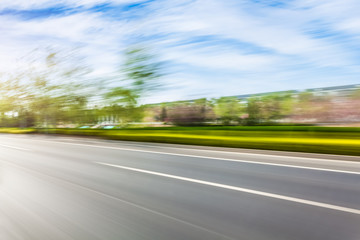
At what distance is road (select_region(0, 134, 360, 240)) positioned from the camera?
9.25ft

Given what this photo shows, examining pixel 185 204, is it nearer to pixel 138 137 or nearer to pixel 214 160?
pixel 214 160

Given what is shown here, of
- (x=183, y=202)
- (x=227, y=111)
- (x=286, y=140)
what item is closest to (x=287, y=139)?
(x=286, y=140)

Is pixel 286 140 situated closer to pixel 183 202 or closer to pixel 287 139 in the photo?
pixel 287 139

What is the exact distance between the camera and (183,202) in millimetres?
3738

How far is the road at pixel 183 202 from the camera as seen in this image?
2.82 metres

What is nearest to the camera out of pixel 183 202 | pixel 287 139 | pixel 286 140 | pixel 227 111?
pixel 183 202

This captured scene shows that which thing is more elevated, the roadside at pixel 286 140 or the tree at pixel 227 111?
the tree at pixel 227 111

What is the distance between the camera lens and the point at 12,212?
3.54 m

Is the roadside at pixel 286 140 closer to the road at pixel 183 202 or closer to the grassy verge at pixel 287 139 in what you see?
the grassy verge at pixel 287 139

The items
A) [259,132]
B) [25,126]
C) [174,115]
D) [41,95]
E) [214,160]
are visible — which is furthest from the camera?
[25,126]

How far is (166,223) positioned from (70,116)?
101 feet

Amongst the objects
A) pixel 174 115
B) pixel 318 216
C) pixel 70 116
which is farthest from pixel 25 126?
pixel 318 216

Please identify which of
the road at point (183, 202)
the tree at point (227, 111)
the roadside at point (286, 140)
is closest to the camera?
the road at point (183, 202)

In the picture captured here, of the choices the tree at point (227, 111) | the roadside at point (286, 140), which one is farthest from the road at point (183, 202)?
the tree at point (227, 111)
